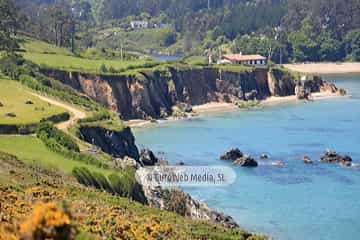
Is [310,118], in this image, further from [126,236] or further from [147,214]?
[126,236]

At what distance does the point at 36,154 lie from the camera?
41.7m

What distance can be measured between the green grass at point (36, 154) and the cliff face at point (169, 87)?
137ft

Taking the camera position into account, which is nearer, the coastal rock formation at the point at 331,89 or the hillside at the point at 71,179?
the hillside at the point at 71,179

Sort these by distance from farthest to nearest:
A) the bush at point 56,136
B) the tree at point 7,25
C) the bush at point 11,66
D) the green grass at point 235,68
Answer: the green grass at point 235,68 < the tree at point 7,25 < the bush at point 11,66 < the bush at point 56,136

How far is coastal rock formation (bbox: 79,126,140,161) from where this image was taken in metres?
57.4

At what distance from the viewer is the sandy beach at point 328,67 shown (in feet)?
502

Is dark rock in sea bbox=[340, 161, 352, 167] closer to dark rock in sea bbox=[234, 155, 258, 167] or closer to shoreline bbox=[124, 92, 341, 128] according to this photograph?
dark rock in sea bbox=[234, 155, 258, 167]

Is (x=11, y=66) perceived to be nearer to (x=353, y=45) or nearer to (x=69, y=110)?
(x=69, y=110)

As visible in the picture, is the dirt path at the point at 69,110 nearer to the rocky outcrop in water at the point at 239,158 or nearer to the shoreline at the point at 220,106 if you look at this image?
the rocky outcrop in water at the point at 239,158

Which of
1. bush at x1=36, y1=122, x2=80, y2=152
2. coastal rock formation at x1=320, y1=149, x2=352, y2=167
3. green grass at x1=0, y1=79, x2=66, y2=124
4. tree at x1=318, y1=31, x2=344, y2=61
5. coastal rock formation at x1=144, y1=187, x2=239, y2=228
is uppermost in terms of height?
bush at x1=36, y1=122, x2=80, y2=152

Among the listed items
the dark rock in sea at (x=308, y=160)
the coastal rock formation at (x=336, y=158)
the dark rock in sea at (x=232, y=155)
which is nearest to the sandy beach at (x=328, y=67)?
the dark rock in sea at (x=232, y=155)

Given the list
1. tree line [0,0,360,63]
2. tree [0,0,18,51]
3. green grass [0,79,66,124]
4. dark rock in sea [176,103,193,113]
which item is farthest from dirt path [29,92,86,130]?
tree line [0,0,360,63]

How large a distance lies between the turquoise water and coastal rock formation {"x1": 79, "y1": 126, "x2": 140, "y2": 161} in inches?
168

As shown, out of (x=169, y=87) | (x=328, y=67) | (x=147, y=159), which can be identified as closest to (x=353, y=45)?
(x=328, y=67)
